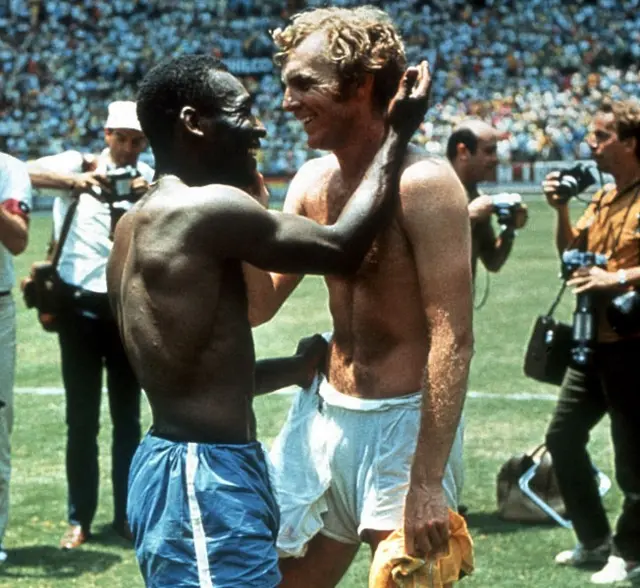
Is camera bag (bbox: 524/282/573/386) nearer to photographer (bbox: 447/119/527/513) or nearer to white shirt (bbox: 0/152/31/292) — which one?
photographer (bbox: 447/119/527/513)

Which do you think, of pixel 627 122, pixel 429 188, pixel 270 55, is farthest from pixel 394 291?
pixel 270 55

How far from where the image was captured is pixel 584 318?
22.8ft

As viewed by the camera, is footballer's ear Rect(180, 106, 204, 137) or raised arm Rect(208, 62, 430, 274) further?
footballer's ear Rect(180, 106, 204, 137)

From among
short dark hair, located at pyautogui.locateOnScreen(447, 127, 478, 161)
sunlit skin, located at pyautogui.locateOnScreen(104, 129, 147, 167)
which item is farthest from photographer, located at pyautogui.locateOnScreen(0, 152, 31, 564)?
short dark hair, located at pyautogui.locateOnScreen(447, 127, 478, 161)

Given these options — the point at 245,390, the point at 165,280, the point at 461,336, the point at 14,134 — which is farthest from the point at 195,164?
the point at 14,134

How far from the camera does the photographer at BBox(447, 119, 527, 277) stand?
26.6ft

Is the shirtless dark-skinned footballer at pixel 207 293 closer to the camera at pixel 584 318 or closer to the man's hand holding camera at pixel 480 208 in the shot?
the camera at pixel 584 318

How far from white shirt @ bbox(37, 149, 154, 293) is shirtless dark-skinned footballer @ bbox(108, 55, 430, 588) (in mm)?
3673

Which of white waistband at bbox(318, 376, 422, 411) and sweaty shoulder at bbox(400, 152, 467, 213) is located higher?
sweaty shoulder at bbox(400, 152, 467, 213)

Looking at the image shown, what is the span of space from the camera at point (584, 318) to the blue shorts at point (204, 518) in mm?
3274

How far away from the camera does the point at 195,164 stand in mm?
4016

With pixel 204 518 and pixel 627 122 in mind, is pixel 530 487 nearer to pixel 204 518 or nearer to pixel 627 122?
pixel 627 122

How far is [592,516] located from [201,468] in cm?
375

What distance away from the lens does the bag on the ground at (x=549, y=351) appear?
7.26 m
